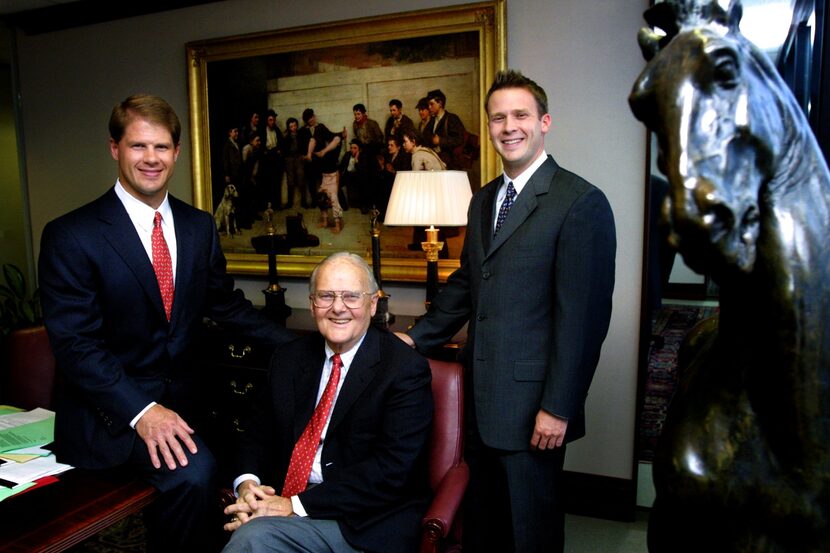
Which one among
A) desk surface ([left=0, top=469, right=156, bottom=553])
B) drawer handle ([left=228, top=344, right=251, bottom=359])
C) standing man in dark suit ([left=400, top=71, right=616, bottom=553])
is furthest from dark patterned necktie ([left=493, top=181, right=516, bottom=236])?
drawer handle ([left=228, top=344, right=251, bottom=359])

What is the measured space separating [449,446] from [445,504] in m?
0.34

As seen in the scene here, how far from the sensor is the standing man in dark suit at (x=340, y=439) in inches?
78.2

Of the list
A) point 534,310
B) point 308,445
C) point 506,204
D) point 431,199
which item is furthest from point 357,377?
point 431,199

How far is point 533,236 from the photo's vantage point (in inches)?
79.0

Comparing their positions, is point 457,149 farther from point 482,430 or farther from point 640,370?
point 482,430

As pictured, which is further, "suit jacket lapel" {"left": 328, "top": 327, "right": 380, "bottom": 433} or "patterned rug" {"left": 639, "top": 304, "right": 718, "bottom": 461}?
"patterned rug" {"left": 639, "top": 304, "right": 718, "bottom": 461}

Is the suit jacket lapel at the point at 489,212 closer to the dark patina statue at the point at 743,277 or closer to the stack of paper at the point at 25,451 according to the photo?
the dark patina statue at the point at 743,277

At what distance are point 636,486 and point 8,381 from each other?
3.06 meters

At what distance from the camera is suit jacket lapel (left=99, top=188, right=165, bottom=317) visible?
220 centimetres

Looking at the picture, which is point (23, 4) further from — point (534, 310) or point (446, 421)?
point (534, 310)

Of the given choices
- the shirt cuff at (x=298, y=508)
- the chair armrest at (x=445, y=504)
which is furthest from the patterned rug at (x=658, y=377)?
the shirt cuff at (x=298, y=508)

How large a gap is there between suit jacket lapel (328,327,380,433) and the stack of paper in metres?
0.93

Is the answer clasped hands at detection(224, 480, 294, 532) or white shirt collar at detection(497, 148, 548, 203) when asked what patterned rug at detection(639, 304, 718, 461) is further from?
clasped hands at detection(224, 480, 294, 532)

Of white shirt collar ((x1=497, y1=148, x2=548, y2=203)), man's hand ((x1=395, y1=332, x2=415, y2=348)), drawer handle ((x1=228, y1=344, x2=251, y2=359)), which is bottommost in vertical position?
drawer handle ((x1=228, y1=344, x2=251, y2=359))
